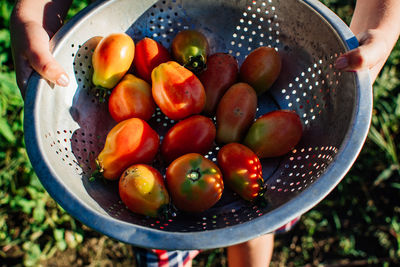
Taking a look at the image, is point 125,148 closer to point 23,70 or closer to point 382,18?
point 23,70

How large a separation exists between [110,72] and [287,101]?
2.65 feet

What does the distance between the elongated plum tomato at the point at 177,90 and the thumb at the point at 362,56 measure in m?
0.53

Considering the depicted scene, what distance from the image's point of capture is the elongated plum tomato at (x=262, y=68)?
5.23 ft

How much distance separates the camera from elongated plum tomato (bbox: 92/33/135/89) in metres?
1.47

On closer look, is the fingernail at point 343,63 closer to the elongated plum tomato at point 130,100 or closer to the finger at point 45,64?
the elongated plum tomato at point 130,100

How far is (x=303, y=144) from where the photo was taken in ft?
5.03

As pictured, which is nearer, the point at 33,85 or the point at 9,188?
the point at 33,85

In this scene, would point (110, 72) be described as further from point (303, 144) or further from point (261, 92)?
point (303, 144)

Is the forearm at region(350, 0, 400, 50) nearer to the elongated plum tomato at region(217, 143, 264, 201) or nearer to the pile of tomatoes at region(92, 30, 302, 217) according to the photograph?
the pile of tomatoes at region(92, 30, 302, 217)

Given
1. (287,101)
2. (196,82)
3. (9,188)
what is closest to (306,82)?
(287,101)

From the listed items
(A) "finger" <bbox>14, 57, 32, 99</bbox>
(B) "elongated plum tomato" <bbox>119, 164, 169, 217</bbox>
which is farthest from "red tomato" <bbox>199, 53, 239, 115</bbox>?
(A) "finger" <bbox>14, 57, 32, 99</bbox>

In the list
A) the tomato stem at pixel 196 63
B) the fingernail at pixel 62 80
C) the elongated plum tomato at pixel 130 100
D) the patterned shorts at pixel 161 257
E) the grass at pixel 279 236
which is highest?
the fingernail at pixel 62 80

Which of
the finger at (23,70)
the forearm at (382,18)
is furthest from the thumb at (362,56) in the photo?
the finger at (23,70)

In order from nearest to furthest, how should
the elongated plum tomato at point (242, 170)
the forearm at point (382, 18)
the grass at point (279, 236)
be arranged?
the elongated plum tomato at point (242, 170), the forearm at point (382, 18), the grass at point (279, 236)
